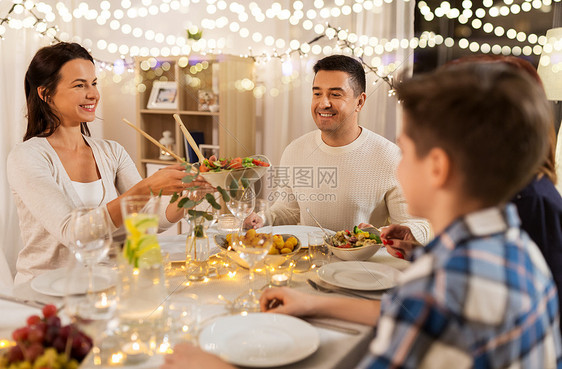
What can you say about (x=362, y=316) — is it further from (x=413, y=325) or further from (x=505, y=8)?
(x=505, y=8)

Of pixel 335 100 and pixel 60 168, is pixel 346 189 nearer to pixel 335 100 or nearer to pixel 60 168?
pixel 335 100

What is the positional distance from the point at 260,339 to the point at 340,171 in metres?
1.32

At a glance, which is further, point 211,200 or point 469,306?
point 211,200

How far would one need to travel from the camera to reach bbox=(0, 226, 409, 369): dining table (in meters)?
0.86

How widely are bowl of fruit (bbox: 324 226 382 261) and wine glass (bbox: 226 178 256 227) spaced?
0.27 metres

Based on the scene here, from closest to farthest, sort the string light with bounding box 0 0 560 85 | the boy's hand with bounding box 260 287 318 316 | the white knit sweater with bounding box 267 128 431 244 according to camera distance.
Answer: the boy's hand with bounding box 260 287 318 316 < the white knit sweater with bounding box 267 128 431 244 < the string light with bounding box 0 0 560 85

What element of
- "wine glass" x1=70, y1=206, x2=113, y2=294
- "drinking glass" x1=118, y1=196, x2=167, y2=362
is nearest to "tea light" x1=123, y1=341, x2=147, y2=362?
"drinking glass" x1=118, y1=196, x2=167, y2=362

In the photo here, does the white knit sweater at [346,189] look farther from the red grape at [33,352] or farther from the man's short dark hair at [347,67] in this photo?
the red grape at [33,352]

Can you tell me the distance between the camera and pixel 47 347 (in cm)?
77
